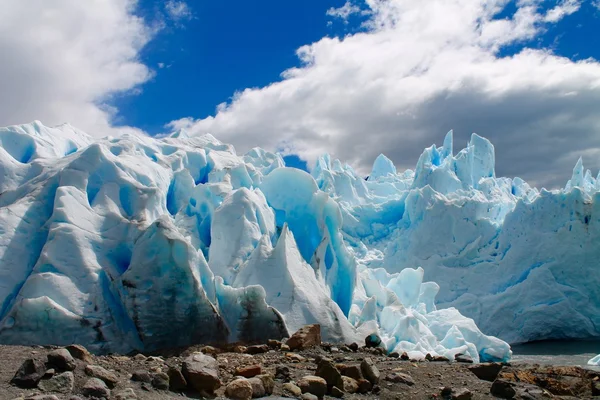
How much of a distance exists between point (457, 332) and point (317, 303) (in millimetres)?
4249

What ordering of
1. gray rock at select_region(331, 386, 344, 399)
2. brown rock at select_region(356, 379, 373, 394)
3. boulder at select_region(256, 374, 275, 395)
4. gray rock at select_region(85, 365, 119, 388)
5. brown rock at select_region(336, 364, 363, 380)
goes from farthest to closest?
1. brown rock at select_region(336, 364, 363, 380)
2. brown rock at select_region(356, 379, 373, 394)
3. gray rock at select_region(331, 386, 344, 399)
4. boulder at select_region(256, 374, 275, 395)
5. gray rock at select_region(85, 365, 119, 388)

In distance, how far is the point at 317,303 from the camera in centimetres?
831

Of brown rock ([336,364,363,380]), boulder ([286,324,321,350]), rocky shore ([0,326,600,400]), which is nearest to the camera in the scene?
rocky shore ([0,326,600,400])

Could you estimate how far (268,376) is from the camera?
15.1ft

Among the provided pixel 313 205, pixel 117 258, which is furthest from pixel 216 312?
pixel 313 205

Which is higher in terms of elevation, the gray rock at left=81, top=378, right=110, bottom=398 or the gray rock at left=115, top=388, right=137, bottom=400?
the gray rock at left=81, top=378, right=110, bottom=398

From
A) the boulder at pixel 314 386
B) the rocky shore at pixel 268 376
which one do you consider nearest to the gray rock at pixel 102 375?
the rocky shore at pixel 268 376

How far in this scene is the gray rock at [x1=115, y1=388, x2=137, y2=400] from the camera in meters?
3.62

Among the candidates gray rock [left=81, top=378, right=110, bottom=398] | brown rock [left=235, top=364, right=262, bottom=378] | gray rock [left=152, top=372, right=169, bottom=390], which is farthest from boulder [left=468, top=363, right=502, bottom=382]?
gray rock [left=81, top=378, right=110, bottom=398]

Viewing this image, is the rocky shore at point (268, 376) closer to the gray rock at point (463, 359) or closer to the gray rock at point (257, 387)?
the gray rock at point (257, 387)

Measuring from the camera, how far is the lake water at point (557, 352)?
11.5 metres

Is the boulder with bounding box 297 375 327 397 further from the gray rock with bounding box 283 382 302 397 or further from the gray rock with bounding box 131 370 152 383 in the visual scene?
the gray rock with bounding box 131 370 152 383

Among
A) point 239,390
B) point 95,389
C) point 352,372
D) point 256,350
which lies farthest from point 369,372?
point 95,389

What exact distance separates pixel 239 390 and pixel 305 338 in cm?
280
